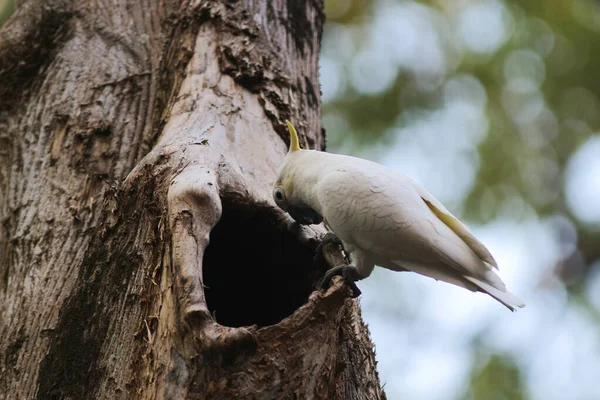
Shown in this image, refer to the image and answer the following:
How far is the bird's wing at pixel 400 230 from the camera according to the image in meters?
1.97

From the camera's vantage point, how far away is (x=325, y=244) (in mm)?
2117

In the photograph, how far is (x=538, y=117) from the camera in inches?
216

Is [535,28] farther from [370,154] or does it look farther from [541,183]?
[370,154]

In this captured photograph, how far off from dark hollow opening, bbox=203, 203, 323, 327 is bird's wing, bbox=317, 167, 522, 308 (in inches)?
8.2

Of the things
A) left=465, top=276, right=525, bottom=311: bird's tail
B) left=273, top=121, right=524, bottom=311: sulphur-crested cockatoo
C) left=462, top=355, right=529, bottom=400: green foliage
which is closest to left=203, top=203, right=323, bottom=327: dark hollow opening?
left=273, top=121, right=524, bottom=311: sulphur-crested cockatoo

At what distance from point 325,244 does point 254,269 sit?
0.39 m

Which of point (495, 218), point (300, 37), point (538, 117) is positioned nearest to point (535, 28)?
point (538, 117)

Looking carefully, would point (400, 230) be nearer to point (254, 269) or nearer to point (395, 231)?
point (395, 231)

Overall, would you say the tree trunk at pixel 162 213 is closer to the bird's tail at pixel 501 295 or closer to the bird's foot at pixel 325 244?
the bird's foot at pixel 325 244

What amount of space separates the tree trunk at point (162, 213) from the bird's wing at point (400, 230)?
0.45ft

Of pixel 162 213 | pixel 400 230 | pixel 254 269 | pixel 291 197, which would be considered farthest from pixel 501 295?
pixel 162 213

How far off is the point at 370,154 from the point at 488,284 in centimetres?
347

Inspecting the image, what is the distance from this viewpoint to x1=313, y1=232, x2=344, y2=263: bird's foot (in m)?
2.10

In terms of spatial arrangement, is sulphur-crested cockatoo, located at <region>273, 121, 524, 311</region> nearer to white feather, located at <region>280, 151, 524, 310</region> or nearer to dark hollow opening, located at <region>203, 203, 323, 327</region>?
white feather, located at <region>280, 151, 524, 310</region>
